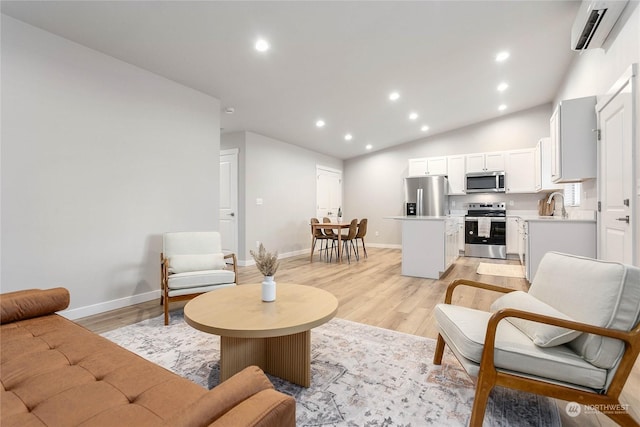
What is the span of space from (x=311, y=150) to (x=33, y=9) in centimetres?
549

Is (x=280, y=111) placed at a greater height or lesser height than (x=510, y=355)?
greater

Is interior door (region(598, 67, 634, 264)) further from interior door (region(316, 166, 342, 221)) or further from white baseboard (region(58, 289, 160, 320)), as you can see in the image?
interior door (region(316, 166, 342, 221))

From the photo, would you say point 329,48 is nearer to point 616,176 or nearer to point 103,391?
point 616,176

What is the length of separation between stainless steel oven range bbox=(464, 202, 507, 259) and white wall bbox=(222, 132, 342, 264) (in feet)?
11.7

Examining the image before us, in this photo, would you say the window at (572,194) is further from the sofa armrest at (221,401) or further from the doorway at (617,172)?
the sofa armrest at (221,401)

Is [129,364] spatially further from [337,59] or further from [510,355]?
[337,59]

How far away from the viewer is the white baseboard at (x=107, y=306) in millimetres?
2834

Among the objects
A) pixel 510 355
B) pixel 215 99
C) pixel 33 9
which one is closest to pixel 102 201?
pixel 33 9

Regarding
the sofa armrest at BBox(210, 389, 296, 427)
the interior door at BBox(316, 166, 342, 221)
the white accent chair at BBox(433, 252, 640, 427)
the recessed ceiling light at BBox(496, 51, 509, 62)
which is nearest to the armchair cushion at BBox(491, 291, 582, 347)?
the white accent chair at BBox(433, 252, 640, 427)

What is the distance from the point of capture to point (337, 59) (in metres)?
3.50

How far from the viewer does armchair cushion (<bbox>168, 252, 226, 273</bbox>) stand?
3.02m

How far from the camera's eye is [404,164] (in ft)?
25.9

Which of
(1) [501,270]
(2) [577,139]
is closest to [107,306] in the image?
(2) [577,139]

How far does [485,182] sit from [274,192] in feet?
14.8
